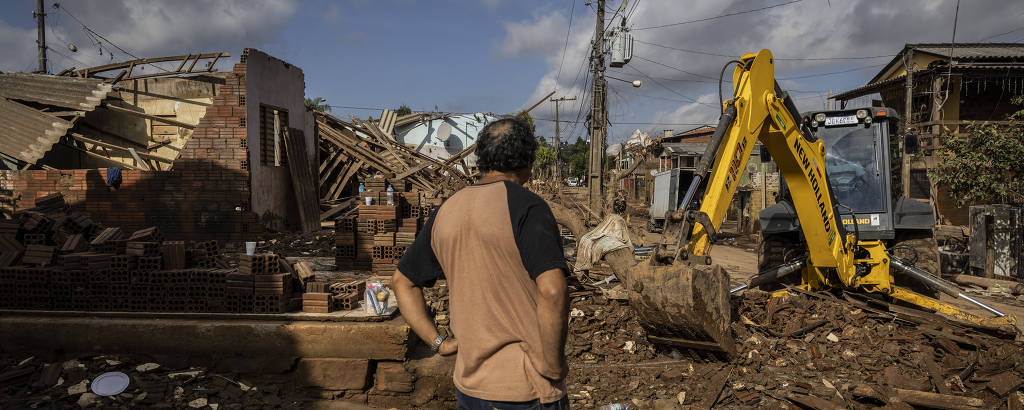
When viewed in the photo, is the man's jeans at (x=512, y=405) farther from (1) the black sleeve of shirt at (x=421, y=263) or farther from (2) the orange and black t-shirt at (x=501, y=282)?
(1) the black sleeve of shirt at (x=421, y=263)

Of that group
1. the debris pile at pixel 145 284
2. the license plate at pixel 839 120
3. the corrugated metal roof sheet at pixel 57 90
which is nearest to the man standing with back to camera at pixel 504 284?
the debris pile at pixel 145 284

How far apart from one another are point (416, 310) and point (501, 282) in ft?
1.51

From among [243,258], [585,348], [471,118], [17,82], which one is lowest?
[585,348]

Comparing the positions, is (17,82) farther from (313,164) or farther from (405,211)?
(405,211)

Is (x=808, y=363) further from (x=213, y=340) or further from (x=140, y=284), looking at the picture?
(x=140, y=284)

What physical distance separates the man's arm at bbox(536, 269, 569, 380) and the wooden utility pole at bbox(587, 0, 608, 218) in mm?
16431

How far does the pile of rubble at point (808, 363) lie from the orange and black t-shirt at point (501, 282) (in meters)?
3.04

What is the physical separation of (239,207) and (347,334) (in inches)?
268

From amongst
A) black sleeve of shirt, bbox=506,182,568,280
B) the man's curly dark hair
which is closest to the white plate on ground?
the man's curly dark hair

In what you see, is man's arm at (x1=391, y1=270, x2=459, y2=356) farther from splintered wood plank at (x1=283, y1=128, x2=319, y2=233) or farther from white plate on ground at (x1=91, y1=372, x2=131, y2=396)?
splintered wood plank at (x1=283, y1=128, x2=319, y2=233)

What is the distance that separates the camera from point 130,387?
13.6 ft

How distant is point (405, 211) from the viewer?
775cm

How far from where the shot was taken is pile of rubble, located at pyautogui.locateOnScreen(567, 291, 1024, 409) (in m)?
4.62

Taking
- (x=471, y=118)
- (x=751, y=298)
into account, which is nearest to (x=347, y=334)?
(x=751, y=298)
